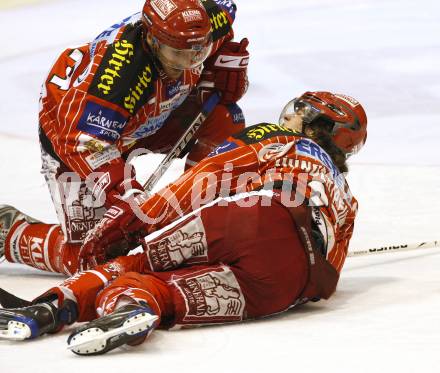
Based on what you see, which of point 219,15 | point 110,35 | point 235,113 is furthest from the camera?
point 235,113

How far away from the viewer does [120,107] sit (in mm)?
4207

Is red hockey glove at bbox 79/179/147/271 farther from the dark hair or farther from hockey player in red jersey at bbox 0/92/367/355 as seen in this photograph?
the dark hair

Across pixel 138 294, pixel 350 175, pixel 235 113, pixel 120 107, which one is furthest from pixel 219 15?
pixel 138 294

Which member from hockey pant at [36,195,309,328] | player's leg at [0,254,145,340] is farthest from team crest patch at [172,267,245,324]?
player's leg at [0,254,145,340]

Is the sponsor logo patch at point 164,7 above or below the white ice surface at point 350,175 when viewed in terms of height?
above

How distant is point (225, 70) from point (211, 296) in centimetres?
152

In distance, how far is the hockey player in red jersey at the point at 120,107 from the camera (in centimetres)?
418

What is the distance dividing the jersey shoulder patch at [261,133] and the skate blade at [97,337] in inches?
34.4

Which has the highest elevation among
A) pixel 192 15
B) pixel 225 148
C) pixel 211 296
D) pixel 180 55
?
pixel 192 15

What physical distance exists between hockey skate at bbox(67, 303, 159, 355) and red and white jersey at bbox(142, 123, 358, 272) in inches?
25.1

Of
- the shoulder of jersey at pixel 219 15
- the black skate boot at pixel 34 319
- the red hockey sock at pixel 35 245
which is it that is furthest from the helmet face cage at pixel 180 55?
the black skate boot at pixel 34 319

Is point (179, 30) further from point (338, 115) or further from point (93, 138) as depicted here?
point (338, 115)

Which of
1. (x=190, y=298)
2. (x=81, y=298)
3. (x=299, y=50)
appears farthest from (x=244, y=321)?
(x=299, y=50)

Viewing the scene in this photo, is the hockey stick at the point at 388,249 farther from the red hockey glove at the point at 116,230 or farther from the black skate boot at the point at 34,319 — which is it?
the black skate boot at the point at 34,319
